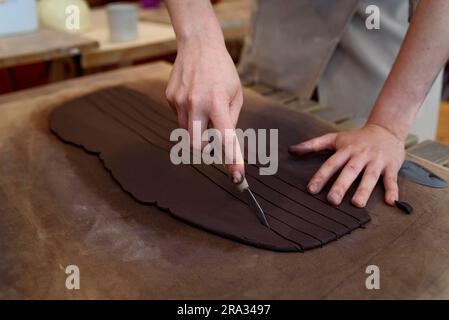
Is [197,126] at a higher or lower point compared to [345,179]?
higher

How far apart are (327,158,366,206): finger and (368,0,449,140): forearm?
15 cm

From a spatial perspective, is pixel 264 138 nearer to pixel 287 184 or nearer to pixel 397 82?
pixel 287 184

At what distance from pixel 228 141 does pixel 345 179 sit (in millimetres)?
280

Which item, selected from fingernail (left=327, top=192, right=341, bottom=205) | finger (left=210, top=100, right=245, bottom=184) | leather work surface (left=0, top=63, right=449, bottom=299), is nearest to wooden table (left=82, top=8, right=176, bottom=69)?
leather work surface (left=0, top=63, right=449, bottom=299)

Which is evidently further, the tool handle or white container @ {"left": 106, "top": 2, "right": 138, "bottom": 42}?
white container @ {"left": 106, "top": 2, "right": 138, "bottom": 42}

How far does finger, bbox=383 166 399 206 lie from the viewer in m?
0.93

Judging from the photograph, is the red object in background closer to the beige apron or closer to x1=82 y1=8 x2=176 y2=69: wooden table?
x1=82 y1=8 x2=176 y2=69: wooden table

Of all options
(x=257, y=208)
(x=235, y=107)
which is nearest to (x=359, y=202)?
(x=257, y=208)

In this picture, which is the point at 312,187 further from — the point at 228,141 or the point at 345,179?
the point at 228,141

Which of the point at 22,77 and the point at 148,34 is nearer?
the point at 148,34

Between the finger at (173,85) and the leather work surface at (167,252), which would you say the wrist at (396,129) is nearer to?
the leather work surface at (167,252)

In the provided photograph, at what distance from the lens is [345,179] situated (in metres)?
0.95
